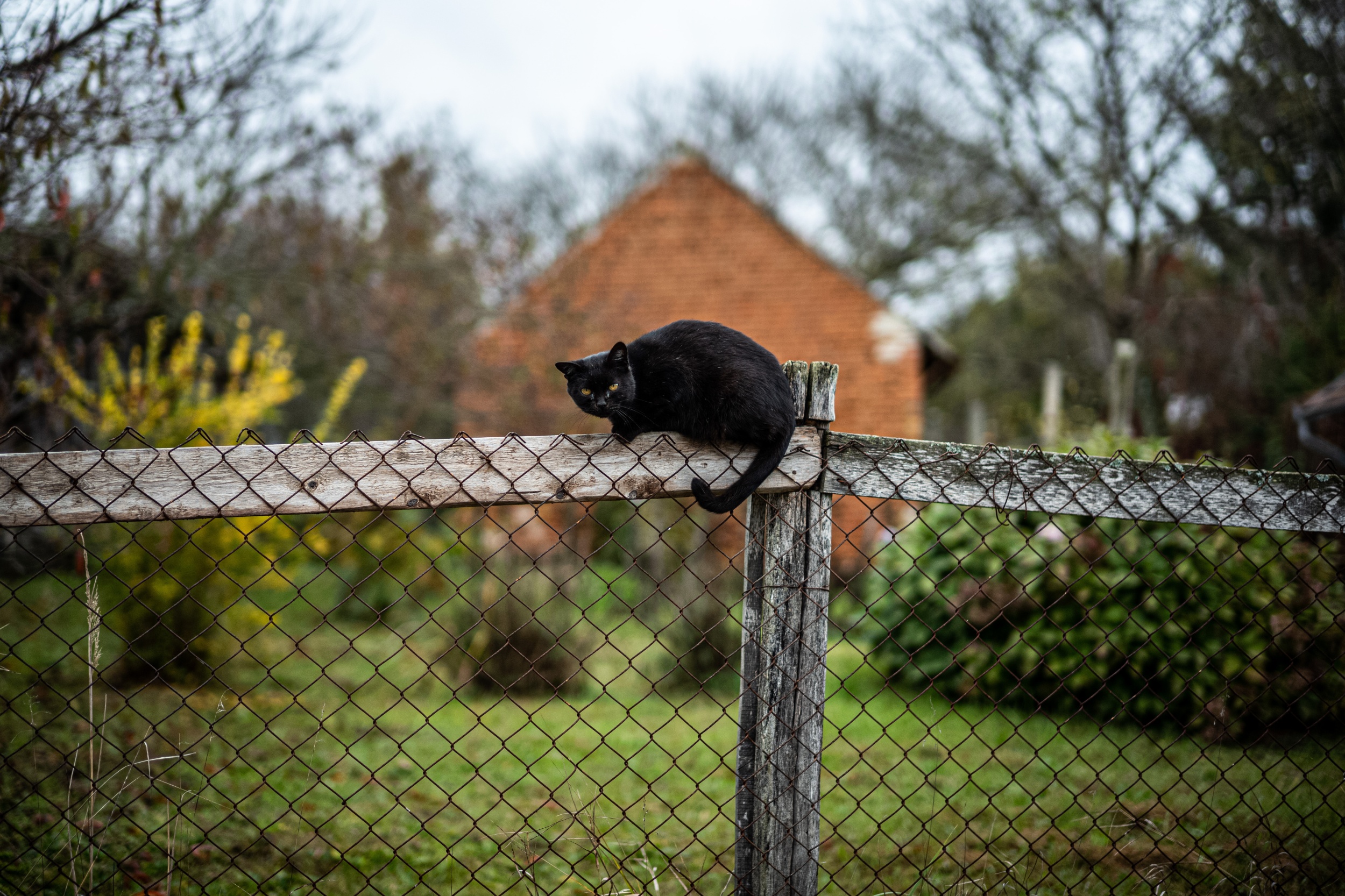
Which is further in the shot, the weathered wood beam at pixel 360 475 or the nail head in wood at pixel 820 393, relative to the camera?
the nail head in wood at pixel 820 393

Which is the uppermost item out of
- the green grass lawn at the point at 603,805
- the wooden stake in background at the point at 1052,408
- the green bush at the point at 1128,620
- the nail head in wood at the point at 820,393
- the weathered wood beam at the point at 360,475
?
the wooden stake in background at the point at 1052,408

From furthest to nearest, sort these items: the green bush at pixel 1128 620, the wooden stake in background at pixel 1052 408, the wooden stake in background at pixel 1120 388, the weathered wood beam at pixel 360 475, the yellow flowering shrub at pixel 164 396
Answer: the wooden stake in background at pixel 1052 408 → the wooden stake in background at pixel 1120 388 → the yellow flowering shrub at pixel 164 396 → the green bush at pixel 1128 620 → the weathered wood beam at pixel 360 475

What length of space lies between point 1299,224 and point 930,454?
27.3 ft

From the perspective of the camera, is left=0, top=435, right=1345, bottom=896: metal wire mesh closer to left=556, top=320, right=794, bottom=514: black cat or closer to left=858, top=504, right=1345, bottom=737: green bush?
left=858, top=504, right=1345, bottom=737: green bush

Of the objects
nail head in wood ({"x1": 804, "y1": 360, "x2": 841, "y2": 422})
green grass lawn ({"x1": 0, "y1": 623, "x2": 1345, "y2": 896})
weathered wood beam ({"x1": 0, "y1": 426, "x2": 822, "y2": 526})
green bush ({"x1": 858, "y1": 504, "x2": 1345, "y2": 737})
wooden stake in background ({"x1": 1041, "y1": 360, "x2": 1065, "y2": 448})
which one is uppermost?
wooden stake in background ({"x1": 1041, "y1": 360, "x2": 1065, "y2": 448})

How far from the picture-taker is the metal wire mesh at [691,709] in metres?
1.99

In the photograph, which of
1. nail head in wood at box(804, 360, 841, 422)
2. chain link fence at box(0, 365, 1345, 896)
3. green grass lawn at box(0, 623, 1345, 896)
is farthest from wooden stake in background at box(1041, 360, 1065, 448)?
nail head in wood at box(804, 360, 841, 422)

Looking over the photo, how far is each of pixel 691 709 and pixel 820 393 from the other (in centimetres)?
353

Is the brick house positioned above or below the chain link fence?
above

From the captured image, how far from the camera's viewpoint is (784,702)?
5.96 ft

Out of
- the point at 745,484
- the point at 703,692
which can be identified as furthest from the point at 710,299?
the point at 745,484

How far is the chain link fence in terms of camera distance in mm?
1814

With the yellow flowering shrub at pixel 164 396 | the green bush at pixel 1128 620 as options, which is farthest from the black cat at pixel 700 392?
the yellow flowering shrub at pixel 164 396

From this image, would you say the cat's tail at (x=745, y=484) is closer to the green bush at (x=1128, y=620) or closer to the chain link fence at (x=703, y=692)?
the chain link fence at (x=703, y=692)
